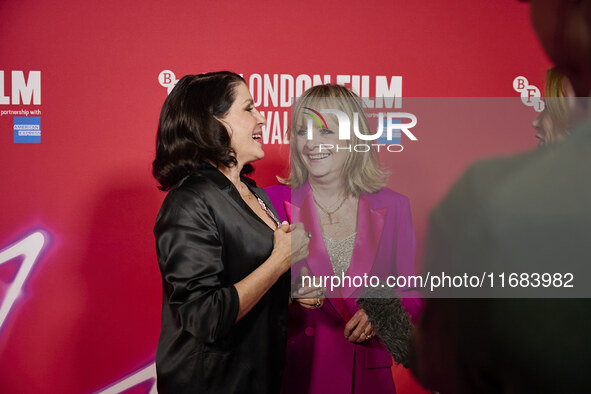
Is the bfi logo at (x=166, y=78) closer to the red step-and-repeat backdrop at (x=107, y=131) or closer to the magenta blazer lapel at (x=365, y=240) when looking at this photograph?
the red step-and-repeat backdrop at (x=107, y=131)

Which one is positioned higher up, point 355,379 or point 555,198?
point 555,198

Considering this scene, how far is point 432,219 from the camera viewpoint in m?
0.51

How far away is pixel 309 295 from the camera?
1.56m

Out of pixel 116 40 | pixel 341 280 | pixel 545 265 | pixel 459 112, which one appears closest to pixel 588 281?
pixel 545 265

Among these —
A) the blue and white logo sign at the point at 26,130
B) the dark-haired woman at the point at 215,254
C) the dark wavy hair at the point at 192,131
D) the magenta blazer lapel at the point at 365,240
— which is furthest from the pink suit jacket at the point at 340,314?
the blue and white logo sign at the point at 26,130

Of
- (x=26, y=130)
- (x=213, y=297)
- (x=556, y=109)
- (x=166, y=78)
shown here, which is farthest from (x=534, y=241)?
(x=26, y=130)

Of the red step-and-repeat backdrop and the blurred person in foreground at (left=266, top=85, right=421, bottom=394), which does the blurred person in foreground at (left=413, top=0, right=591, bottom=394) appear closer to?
the blurred person in foreground at (left=266, top=85, right=421, bottom=394)

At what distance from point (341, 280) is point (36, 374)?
1.81 m

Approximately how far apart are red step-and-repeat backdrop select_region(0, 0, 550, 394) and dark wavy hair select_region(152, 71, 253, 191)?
0.93 m

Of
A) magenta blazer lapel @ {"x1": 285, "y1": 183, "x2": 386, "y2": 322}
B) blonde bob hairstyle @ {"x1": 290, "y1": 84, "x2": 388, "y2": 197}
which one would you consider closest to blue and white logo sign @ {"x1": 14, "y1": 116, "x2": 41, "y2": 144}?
blonde bob hairstyle @ {"x1": 290, "y1": 84, "x2": 388, "y2": 197}

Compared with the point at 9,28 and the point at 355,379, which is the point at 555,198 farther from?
the point at 9,28

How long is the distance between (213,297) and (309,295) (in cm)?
33

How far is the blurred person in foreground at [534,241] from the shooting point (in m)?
0.44

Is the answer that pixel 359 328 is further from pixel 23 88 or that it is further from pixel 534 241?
pixel 23 88
